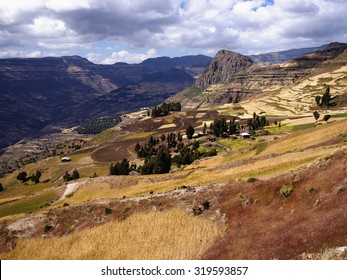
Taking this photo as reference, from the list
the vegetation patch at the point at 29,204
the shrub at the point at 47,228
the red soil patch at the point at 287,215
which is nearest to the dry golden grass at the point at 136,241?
the shrub at the point at 47,228

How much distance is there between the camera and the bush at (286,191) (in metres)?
34.5

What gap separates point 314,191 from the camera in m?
32.9

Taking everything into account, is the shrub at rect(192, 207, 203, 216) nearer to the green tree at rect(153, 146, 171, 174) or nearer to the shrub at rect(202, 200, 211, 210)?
the shrub at rect(202, 200, 211, 210)

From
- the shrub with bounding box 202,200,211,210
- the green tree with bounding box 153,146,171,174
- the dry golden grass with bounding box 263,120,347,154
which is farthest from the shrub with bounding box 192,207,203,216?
the green tree with bounding box 153,146,171,174

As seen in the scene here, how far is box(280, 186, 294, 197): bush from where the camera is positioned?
34.5 meters

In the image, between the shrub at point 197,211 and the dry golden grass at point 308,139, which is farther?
the dry golden grass at point 308,139

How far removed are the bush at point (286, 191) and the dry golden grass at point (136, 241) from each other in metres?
7.98

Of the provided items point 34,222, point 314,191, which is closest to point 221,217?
point 314,191

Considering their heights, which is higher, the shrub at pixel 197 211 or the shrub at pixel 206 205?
the shrub at pixel 206 205

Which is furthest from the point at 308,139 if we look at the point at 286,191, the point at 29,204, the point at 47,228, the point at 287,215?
the point at 29,204

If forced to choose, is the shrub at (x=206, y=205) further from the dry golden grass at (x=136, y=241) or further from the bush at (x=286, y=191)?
the bush at (x=286, y=191)

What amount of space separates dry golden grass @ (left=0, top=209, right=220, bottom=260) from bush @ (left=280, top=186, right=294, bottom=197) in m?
7.98

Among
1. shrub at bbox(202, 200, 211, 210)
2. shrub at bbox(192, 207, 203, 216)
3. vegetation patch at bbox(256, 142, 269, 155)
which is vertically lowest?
vegetation patch at bbox(256, 142, 269, 155)
